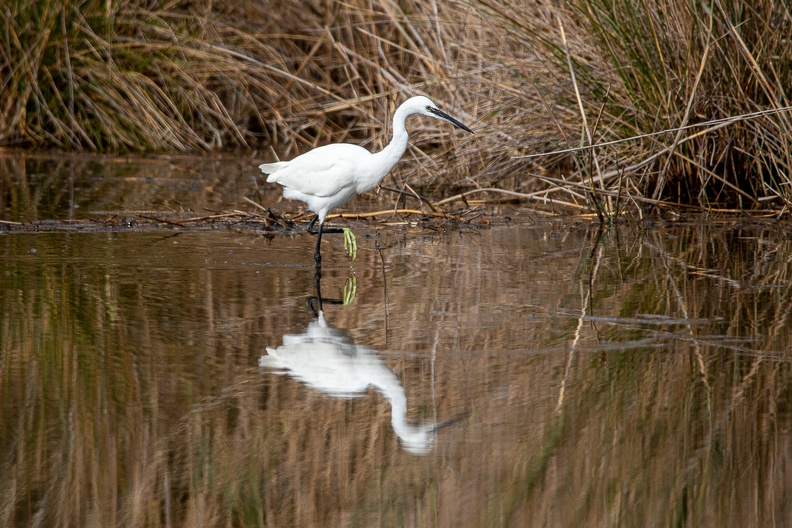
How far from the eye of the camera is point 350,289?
465 centimetres

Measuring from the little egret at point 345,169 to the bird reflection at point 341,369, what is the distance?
1618mm

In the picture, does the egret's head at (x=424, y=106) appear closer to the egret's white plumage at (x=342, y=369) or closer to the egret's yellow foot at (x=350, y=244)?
the egret's yellow foot at (x=350, y=244)

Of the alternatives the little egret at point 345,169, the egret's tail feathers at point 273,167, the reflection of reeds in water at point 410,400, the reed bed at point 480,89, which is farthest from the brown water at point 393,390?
the reed bed at point 480,89

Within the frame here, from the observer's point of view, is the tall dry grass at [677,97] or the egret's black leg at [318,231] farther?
the tall dry grass at [677,97]

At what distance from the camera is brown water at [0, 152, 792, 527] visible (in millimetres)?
2428

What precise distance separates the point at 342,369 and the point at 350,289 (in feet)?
4.43

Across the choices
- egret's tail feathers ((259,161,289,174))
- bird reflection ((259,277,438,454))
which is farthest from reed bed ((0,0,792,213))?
bird reflection ((259,277,438,454))

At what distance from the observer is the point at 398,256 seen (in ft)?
18.3

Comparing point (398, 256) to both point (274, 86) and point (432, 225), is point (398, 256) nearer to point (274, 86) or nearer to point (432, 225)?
point (432, 225)

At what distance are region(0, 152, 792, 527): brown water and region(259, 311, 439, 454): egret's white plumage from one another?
10 mm

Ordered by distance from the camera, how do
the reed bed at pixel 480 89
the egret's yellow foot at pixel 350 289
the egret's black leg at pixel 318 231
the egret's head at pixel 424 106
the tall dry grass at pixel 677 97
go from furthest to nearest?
1. the reed bed at pixel 480 89
2. the tall dry grass at pixel 677 97
3. the egret's head at pixel 424 106
4. the egret's black leg at pixel 318 231
5. the egret's yellow foot at pixel 350 289

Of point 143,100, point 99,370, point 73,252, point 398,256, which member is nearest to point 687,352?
point 99,370

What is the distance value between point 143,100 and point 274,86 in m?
1.41

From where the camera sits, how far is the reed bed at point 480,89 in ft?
21.2
